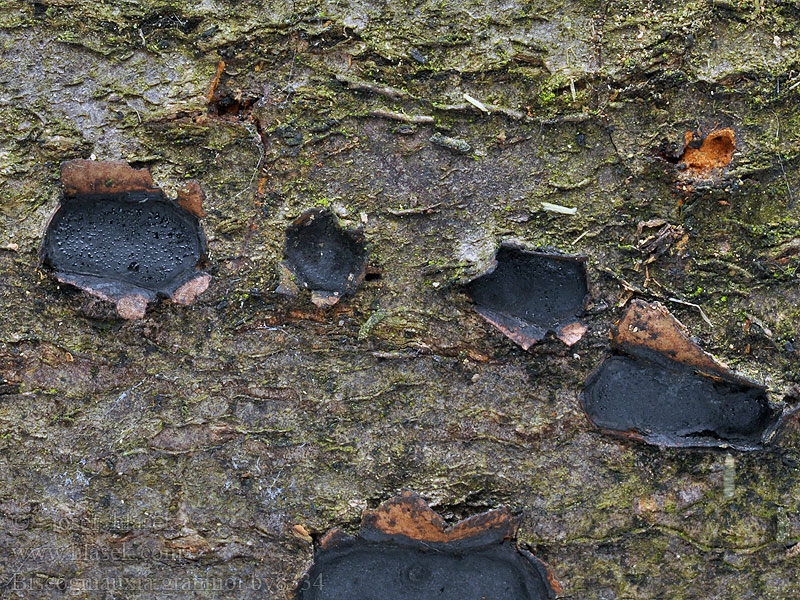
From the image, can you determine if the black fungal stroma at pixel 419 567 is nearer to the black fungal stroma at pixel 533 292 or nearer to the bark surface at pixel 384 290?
the bark surface at pixel 384 290

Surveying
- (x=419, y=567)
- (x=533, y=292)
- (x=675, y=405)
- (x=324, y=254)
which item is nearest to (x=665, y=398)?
(x=675, y=405)

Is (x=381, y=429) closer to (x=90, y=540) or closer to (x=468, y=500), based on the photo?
(x=468, y=500)

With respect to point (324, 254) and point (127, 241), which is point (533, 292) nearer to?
point (324, 254)

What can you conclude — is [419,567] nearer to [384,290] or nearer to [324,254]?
[384,290]

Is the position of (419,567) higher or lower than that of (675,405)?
lower

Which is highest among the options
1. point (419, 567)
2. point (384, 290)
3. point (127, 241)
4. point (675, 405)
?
point (127, 241)

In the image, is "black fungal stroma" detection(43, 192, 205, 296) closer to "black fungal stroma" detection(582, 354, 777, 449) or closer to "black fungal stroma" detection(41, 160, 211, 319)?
"black fungal stroma" detection(41, 160, 211, 319)

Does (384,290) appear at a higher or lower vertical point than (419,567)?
higher

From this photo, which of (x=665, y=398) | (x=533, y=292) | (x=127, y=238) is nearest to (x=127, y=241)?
(x=127, y=238)

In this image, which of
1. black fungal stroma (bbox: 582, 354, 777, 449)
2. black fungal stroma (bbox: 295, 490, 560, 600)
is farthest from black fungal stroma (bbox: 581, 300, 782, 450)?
black fungal stroma (bbox: 295, 490, 560, 600)
